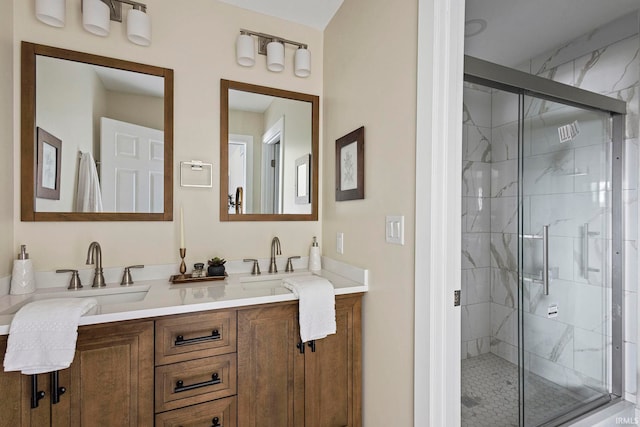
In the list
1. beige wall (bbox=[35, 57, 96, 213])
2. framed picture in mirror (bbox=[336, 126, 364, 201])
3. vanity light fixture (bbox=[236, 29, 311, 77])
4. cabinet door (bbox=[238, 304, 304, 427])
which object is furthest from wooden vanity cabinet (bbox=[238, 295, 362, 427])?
vanity light fixture (bbox=[236, 29, 311, 77])

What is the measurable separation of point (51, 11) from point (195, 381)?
176 centimetres

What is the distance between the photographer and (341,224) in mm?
1767

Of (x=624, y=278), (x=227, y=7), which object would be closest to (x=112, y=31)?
(x=227, y=7)

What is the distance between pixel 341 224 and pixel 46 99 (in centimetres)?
159

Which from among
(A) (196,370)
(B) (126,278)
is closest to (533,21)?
(A) (196,370)

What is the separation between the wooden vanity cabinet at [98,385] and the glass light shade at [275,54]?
60.5 inches

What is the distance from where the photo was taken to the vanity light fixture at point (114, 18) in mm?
→ 1438

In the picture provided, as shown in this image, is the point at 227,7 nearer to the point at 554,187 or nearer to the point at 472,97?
the point at 472,97

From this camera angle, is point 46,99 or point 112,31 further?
point 112,31

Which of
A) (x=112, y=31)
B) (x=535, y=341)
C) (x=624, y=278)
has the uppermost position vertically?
(x=112, y=31)

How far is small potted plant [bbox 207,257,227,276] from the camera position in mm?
1668

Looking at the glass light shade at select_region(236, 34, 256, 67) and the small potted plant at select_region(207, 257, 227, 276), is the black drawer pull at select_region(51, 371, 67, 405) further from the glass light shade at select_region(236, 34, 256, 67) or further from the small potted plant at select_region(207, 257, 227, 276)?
the glass light shade at select_region(236, 34, 256, 67)

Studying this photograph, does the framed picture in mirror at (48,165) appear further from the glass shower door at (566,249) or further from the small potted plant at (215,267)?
the glass shower door at (566,249)

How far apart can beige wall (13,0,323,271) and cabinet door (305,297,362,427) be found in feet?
2.04
